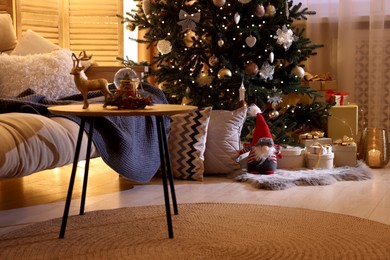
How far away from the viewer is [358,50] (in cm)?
466

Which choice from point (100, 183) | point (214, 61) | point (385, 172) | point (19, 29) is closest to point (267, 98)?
point (214, 61)

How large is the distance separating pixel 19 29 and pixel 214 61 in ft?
5.34

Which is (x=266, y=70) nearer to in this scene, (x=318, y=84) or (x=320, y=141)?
(x=320, y=141)

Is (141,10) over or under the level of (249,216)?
over

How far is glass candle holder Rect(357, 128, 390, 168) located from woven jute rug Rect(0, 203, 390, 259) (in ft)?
4.35

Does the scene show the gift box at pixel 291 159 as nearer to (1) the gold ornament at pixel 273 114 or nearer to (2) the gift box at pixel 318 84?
(1) the gold ornament at pixel 273 114

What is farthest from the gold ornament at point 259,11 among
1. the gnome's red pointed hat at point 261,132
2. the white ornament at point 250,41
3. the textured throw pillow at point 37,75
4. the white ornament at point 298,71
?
the textured throw pillow at point 37,75

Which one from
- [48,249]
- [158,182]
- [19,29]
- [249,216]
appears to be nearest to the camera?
[48,249]

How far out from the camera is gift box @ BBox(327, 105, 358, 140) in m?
4.19

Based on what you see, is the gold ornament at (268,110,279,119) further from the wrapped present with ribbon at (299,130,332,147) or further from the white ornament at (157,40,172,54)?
the white ornament at (157,40,172,54)

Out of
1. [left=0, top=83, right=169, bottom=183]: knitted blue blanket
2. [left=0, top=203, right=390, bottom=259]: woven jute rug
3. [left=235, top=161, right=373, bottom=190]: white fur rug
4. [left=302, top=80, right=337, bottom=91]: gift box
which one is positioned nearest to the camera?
[left=0, top=203, right=390, bottom=259]: woven jute rug

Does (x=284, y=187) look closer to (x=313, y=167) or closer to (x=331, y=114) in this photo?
(x=313, y=167)

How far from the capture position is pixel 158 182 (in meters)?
3.40

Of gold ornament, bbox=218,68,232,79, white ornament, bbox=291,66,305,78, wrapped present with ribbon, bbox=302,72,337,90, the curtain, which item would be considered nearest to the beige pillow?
gold ornament, bbox=218,68,232,79
